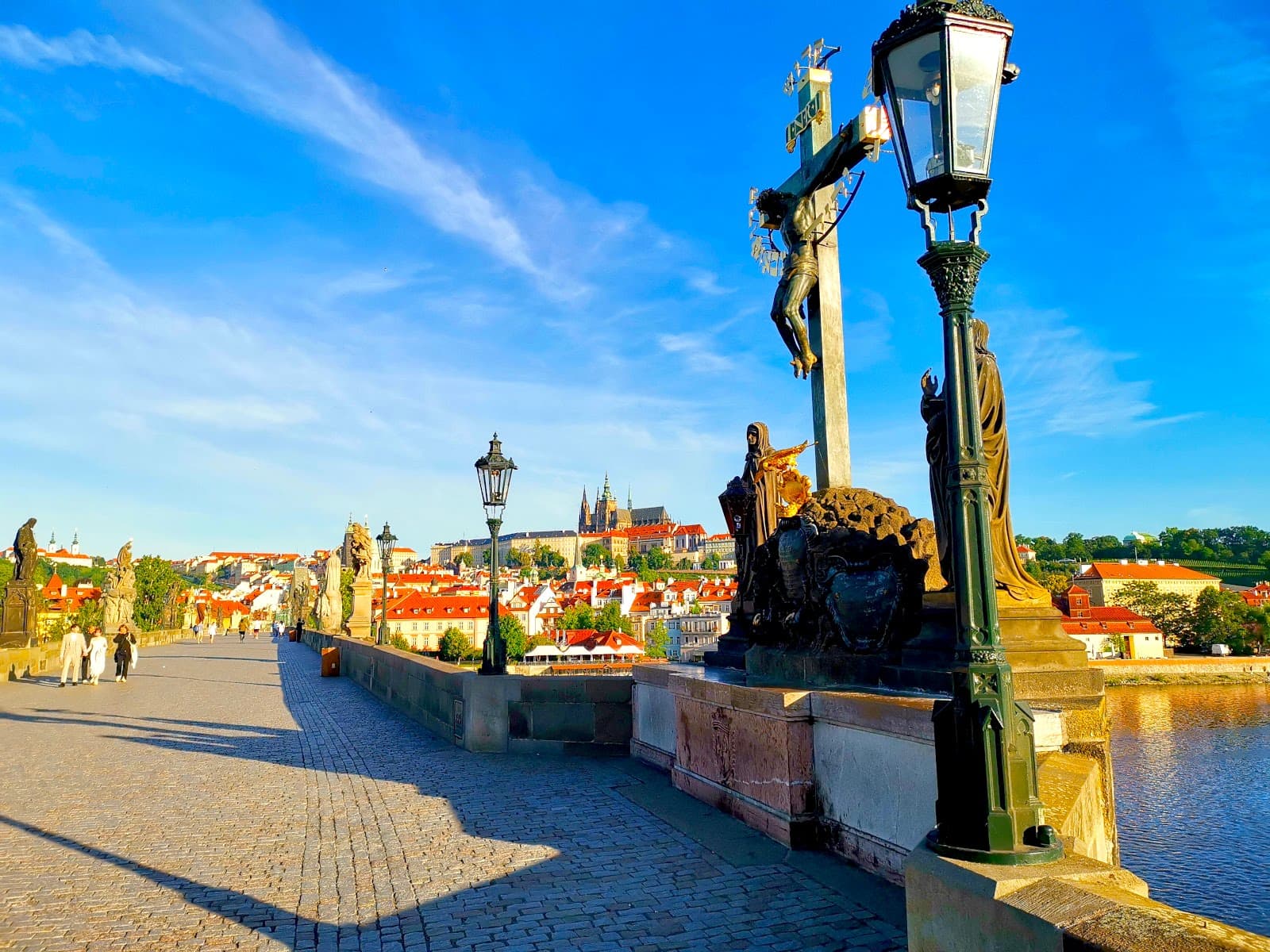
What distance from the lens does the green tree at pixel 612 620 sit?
103688 millimetres

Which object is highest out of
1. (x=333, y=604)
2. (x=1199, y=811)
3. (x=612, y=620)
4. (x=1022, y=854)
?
(x=333, y=604)

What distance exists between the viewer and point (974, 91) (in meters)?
2.99

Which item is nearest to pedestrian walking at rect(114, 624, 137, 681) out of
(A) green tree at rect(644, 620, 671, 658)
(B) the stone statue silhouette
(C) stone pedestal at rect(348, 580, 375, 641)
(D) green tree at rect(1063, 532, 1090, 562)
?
(C) stone pedestal at rect(348, 580, 375, 641)

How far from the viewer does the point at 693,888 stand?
4.71 meters

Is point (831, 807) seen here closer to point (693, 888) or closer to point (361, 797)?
point (693, 888)

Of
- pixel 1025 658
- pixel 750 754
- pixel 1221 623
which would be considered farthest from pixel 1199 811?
pixel 1221 623

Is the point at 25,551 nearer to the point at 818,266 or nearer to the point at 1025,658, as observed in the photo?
the point at 818,266

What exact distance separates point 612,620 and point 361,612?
78260mm

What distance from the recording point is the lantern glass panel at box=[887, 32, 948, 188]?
118 inches

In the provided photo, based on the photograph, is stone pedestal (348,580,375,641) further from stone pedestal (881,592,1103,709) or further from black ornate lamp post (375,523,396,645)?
stone pedestal (881,592,1103,709)

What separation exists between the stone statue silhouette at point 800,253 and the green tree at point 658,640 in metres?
92.2

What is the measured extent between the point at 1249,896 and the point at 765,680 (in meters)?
7.12

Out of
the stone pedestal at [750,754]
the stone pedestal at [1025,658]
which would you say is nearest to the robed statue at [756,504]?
the stone pedestal at [750,754]

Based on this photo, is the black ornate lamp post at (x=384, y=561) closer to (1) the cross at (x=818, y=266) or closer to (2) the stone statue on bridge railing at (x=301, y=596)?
(1) the cross at (x=818, y=266)
